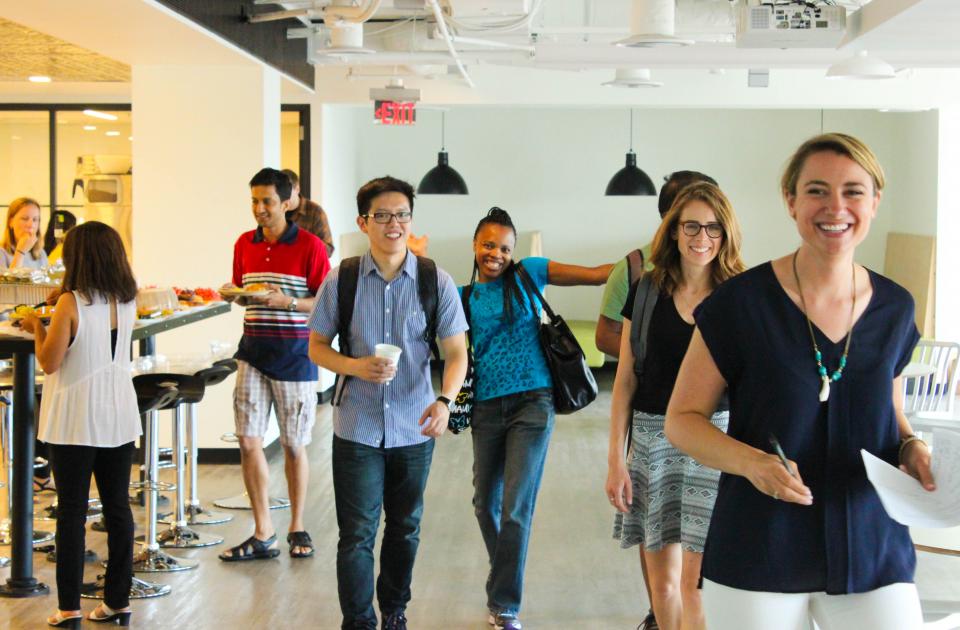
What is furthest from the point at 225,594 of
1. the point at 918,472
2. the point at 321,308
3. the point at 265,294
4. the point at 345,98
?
the point at 345,98

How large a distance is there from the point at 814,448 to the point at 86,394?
2952mm

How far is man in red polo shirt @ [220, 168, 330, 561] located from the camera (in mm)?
5676

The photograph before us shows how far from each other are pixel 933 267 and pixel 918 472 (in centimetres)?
1048

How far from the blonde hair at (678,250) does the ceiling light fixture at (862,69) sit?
3971 millimetres

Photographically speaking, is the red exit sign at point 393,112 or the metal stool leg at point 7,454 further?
→ the red exit sign at point 393,112

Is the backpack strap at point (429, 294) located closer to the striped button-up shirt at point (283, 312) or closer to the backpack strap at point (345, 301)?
the backpack strap at point (345, 301)

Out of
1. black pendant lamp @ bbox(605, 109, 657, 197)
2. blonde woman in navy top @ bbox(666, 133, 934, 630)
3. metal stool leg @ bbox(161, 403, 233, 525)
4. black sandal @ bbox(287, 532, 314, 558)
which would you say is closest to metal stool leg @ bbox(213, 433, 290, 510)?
metal stool leg @ bbox(161, 403, 233, 525)

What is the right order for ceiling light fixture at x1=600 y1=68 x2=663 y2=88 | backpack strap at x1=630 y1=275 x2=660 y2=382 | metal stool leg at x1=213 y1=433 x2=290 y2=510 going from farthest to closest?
ceiling light fixture at x1=600 y1=68 x2=663 y2=88
metal stool leg at x1=213 y1=433 x2=290 y2=510
backpack strap at x1=630 y1=275 x2=660 y2=382

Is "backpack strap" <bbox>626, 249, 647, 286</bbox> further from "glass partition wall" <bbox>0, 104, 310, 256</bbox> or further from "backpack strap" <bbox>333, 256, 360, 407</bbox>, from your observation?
"glass partition wall" <bbox>0, 104, 310, 256</bbox>

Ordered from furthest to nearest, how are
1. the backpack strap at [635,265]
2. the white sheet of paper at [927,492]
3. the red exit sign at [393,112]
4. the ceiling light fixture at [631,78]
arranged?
the red exit sign at [393,112] < the ceiling light fixture at [631,78] < the backpack strap at [635,265] < the white sheet of paper at [927,492]

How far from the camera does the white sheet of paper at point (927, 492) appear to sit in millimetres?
2129

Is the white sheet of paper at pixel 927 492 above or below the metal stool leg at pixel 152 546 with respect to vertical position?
above

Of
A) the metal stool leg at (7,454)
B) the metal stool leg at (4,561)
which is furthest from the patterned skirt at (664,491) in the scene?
the metal stool leg at (7,454)

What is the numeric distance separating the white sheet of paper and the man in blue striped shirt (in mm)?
1981
